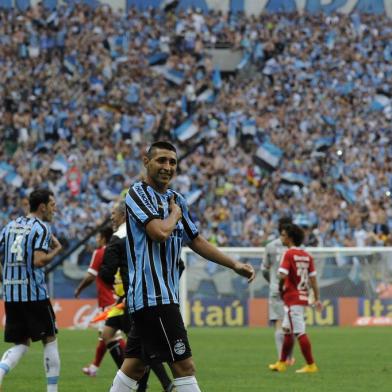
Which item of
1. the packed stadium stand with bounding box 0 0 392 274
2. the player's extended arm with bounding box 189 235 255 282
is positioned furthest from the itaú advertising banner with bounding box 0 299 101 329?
the player's extended arm with bounding box 189 235 255 282

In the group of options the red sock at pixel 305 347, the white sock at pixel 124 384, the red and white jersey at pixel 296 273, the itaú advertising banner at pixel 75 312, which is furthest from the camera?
the itaú advertising banner at pixel 75 312

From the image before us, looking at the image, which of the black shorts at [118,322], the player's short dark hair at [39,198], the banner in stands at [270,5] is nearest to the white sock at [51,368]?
the player's short dark hair at [39,198]

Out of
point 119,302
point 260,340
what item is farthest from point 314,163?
point 119,302

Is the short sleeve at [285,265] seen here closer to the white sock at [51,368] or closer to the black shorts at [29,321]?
the black shorts at [29,321]

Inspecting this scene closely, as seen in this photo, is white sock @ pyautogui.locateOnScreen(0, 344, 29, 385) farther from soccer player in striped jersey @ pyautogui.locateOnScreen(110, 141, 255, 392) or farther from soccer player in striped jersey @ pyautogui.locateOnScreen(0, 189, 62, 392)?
soccer player in striped jersey @ pyautogui.locateOnScreen(110, 141, 255, 392)

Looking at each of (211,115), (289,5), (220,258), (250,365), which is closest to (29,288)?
(220,258)

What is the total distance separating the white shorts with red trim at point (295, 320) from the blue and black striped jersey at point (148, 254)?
7.61 meters

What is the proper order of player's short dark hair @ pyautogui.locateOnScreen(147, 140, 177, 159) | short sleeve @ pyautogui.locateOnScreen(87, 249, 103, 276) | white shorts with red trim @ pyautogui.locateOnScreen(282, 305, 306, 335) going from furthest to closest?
1. white shorts with red trim @ pyautogui.locateOnScreen(282, 305, 306, 335)
2. short sleeve @ pyautogui.locateOnScreen(87, 249, 103, 276)
3. player's short dark hair @ pyautogui.locateOnScreen(147, 140, 177, 159)

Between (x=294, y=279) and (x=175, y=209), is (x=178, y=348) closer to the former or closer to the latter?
(x=175, y=209)

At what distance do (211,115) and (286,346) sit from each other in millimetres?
23199

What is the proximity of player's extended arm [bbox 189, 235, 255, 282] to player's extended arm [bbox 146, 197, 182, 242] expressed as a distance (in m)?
0.61

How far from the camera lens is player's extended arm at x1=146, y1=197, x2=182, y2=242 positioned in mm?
7609

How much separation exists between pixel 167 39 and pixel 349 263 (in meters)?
15.6

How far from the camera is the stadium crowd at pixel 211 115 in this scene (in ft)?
111
